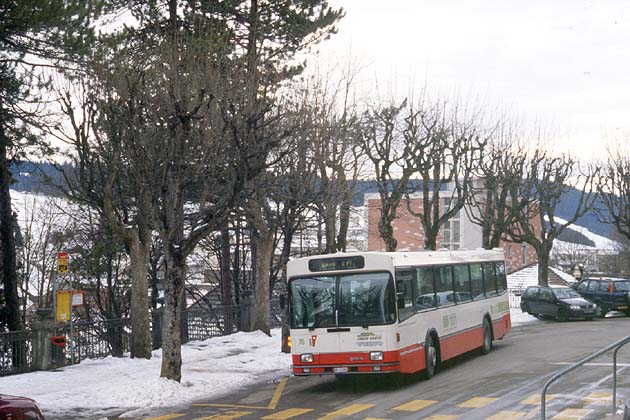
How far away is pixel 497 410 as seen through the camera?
1485 centimetres

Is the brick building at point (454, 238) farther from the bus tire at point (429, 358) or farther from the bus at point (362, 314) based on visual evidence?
the bus at point (362, 314)

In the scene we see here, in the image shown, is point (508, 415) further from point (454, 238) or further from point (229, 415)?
point (454, 238)

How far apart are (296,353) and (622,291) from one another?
2653 cm

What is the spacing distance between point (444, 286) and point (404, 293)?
3.19 m

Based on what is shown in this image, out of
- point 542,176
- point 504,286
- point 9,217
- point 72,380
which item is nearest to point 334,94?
point 504,286

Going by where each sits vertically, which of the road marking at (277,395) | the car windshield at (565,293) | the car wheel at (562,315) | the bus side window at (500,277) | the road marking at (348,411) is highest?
the bus side window at (500,277)

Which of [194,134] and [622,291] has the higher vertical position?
[194,134]

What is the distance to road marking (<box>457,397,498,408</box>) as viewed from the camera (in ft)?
50.7

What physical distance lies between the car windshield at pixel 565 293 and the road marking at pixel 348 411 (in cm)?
2515

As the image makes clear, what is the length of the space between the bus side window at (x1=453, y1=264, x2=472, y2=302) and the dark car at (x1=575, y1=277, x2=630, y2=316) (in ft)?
65.3

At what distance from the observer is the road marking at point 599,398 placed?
15.4 m

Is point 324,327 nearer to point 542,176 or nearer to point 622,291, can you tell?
point 622,291

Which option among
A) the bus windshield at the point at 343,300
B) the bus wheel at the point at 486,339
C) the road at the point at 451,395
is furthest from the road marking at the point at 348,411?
the bus wheel at the point at 486,339

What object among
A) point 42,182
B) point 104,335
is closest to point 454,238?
point 104,335
